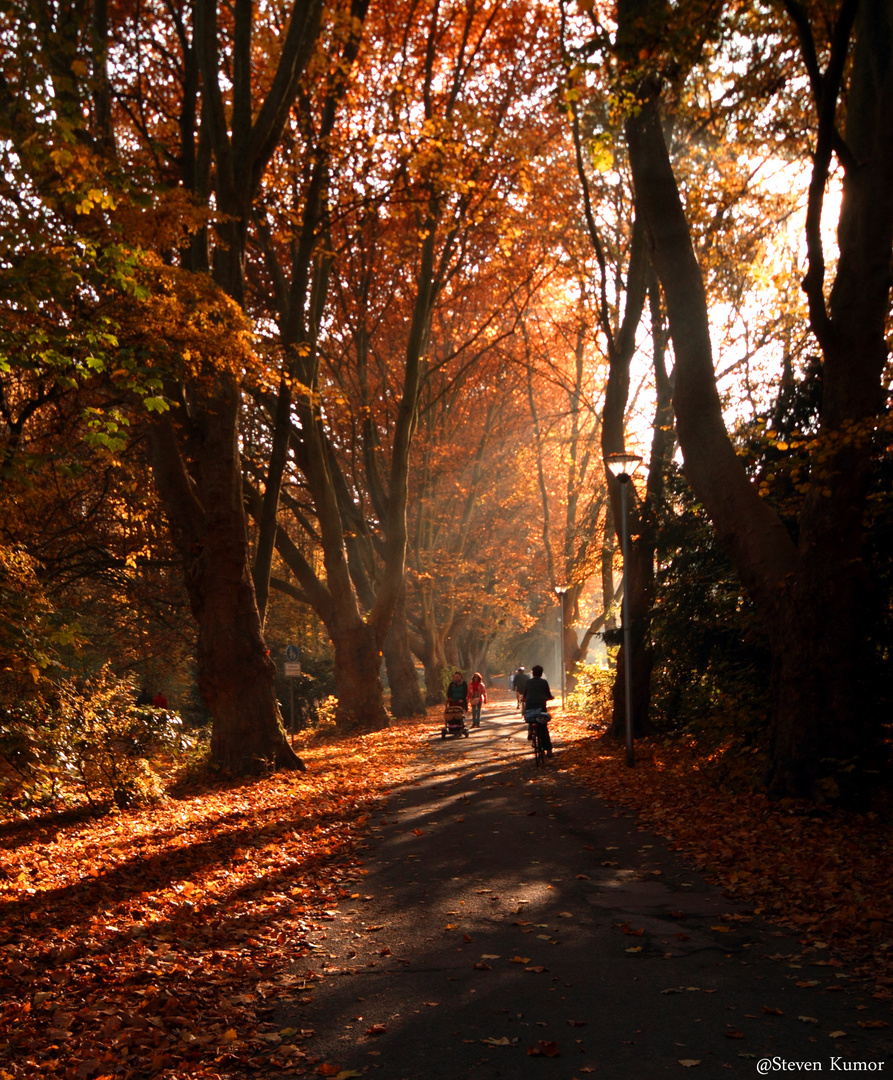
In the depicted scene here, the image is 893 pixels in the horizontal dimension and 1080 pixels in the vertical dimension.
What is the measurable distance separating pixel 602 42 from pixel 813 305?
3142 millimetres

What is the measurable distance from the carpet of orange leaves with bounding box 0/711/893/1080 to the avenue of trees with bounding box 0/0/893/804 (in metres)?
1.22

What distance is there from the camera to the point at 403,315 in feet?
85.3

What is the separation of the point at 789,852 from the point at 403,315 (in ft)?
69.5

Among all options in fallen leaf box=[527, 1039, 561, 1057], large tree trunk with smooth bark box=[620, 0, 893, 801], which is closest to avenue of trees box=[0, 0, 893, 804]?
large tree trunk with smooth bark box=[620, 0, 893, 801]

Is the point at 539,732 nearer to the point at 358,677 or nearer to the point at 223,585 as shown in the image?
the point at 223,585

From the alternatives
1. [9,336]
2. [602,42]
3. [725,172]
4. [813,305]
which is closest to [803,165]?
[725,172]

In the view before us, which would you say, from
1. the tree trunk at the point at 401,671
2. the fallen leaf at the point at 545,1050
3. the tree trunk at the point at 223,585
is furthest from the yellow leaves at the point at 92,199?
the tree trunk at the point at 401,671

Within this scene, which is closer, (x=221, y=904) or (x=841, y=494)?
(x=221, y=904)

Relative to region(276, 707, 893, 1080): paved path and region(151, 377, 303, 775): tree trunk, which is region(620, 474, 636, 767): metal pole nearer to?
region(276, 707, 893, 1080): paved path

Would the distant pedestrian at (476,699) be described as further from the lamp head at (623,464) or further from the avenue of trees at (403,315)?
the lamp head at (623,464)

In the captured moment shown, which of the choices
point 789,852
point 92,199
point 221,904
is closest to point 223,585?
point 92,199

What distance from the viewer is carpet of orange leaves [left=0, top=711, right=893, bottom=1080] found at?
166 inches

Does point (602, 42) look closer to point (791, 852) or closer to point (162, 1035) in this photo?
point (791, 852)

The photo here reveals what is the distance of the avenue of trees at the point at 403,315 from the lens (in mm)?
8461
